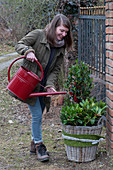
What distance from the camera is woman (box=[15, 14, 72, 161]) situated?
3.09 m

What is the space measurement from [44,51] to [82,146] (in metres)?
1.12

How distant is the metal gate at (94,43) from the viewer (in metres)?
4.20

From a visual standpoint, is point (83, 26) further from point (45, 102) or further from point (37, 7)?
point (37, 7)

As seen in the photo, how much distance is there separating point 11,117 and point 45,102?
6.38 ft

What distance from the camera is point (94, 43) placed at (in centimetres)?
440

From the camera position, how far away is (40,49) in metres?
3.20

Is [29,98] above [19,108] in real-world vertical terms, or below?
above

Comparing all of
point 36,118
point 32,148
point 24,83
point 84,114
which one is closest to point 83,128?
point 84,114

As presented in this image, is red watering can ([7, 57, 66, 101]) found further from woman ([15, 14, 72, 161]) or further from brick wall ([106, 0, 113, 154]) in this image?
brick wall ([106, 0, 113, 154])

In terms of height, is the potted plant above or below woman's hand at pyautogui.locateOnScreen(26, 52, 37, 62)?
below

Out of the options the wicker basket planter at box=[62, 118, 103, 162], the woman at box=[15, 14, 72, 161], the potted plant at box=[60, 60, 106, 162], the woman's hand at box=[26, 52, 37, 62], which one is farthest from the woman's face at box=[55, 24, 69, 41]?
the wicker basket planter at box=[62, 118, 103, 162]

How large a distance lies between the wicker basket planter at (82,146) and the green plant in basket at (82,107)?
0.18 feet

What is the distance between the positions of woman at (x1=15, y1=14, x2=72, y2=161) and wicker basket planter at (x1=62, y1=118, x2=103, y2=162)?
36 centimetres

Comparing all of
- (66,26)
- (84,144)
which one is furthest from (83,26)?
(84,144)
